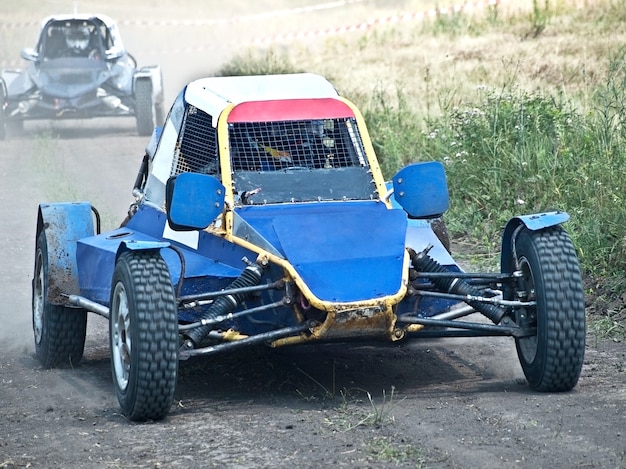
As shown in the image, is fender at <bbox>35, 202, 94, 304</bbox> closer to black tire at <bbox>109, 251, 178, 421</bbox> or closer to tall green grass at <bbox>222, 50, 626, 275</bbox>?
black tire at <bbox>109, 251, 178, 421</bbox>

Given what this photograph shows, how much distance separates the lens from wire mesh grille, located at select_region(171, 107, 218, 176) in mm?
7500

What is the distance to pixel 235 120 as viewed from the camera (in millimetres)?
7418

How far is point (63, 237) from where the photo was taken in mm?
7734

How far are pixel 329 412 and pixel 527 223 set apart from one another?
137cm

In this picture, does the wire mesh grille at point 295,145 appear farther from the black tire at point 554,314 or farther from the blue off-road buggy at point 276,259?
the black tire at point 554,314

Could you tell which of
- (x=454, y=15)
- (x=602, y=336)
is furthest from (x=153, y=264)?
(x=454, y=15)

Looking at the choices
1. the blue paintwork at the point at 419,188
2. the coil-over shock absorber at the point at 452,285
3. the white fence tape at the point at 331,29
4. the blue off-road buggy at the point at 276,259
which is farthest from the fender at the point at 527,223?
the white fence tape at the point at 331,29

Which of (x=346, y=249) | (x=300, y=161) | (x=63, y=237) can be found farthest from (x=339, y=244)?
(x=63, y=237)

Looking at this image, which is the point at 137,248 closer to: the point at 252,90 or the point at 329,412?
the point at 329,412

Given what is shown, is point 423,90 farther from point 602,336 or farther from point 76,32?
point 602,336

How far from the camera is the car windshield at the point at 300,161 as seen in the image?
7.28 metres

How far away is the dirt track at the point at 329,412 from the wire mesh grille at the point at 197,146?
3.61 ft

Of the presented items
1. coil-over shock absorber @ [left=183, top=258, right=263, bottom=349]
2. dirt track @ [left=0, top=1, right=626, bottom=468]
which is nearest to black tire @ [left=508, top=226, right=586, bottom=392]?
dirt track @ [left=0, top=1, right=626, bottom=468]

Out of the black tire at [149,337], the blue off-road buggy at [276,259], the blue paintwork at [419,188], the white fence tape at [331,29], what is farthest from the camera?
the white fence tape at [331,29]
